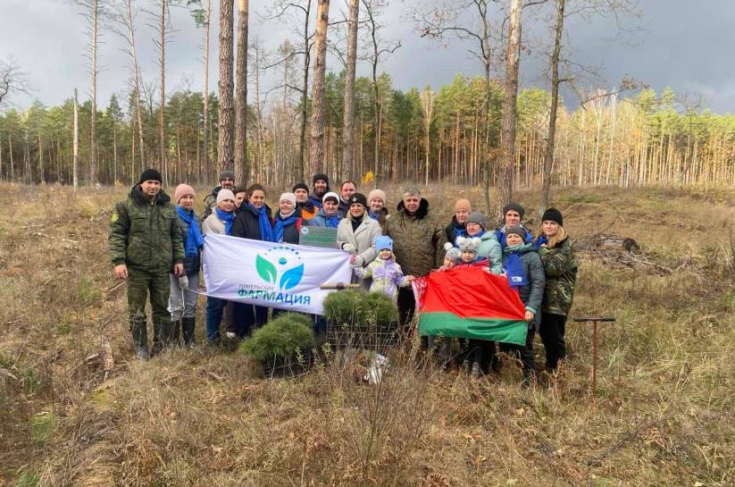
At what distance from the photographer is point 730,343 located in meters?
5.59

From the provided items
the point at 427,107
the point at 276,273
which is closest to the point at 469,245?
the point at 276,273

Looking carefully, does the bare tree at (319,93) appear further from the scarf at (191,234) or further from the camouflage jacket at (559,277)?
the camouflage jacket at (559,277)

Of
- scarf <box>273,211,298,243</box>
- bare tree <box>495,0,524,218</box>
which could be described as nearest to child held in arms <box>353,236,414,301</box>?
scarf <box>273,211,298,243</box>

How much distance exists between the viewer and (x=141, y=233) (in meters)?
4.93

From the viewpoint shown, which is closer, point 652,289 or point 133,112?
point 652,289

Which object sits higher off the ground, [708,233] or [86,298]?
[708,233]

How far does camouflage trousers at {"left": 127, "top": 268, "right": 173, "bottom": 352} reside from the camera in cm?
493

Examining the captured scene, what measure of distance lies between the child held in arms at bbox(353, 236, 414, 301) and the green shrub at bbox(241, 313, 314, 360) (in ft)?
3.34

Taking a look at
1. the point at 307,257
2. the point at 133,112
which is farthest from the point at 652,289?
the point at 133,112

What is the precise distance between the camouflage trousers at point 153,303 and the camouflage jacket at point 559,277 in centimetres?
441

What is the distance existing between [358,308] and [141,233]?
105 inches

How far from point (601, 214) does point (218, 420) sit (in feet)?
58.4

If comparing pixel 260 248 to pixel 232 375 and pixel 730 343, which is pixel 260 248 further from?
pixel 730 343

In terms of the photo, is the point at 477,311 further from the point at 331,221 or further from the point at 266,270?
the point at 266,270
